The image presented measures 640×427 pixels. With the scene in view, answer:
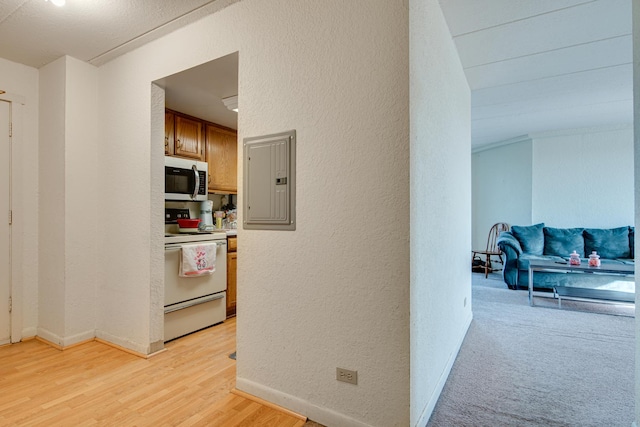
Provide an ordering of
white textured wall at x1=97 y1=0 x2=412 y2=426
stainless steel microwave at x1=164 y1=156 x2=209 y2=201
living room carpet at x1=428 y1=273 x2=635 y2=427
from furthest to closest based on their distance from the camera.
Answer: stainless steel microwave at x1=164 y1=156 x2=209 y2=201 → living room carpet at x1=428 y1=273 x2=635 y2=427 → white textured wall at x1=97 y1=0 x2=412 y2=426

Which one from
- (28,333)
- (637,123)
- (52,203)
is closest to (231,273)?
(52,203)

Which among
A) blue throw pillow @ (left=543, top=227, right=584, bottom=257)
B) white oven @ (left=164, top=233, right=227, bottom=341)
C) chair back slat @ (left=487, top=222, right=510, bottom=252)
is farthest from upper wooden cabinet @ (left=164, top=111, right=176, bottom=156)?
chair back slat @ (left=487, top=222, right=510, bottom=252)

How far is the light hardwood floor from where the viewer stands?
1803 mm

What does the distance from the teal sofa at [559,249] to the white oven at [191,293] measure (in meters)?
3.91

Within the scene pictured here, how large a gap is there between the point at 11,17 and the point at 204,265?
84.4 inches

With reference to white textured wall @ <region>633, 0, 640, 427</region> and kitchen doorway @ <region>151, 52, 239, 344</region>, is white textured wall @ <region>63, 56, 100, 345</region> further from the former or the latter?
white textured wall @ <region>633, 0, 640, 427</region>

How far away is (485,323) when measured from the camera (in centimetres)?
344

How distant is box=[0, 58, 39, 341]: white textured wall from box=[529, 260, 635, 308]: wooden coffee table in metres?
5.12

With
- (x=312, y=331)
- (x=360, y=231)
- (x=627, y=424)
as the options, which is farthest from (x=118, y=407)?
(x=627, y=424)

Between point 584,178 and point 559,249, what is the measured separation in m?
1.29

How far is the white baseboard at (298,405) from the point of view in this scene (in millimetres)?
1705

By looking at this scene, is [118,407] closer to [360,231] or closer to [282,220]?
[282,220]

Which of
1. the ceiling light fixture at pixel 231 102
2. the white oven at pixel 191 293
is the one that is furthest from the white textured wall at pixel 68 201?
the ceiling light fixture at pixel 231 102

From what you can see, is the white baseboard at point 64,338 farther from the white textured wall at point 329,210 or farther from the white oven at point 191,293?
the white textured wall at point 329,210
